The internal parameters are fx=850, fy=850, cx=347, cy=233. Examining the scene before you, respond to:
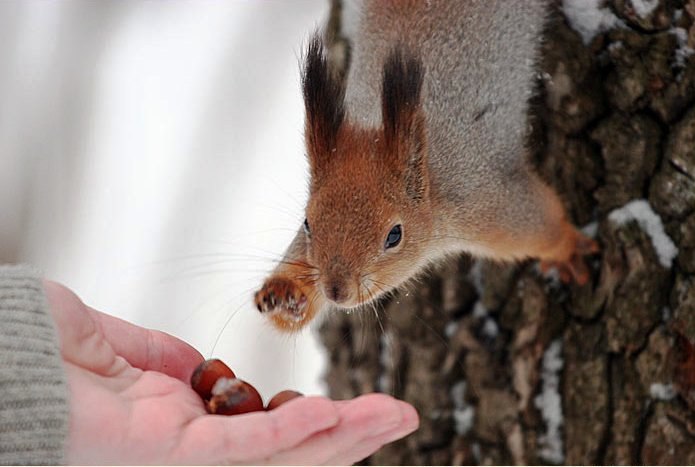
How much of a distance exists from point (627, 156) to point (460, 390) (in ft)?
2.07

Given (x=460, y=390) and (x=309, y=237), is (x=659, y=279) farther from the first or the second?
(x=309, y=237)

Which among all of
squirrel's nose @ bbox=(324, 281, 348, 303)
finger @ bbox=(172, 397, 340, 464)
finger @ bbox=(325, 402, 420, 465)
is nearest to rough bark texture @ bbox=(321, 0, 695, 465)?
squirrel's nose @ bbox=(324, 281, 348, 303)

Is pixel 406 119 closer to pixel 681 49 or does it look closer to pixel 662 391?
pixel 681 49

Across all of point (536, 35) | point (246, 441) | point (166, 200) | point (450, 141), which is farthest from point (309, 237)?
point (166, 200)

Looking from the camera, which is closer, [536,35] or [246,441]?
[246,441]

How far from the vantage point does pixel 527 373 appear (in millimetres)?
1759

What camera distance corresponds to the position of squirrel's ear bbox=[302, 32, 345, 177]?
1.15m

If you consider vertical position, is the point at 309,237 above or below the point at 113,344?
above

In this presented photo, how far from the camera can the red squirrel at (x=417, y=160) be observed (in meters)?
1.28

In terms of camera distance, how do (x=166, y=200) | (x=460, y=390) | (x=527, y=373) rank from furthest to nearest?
1. (x=166, y=200)
2. (x=460, y=390)
3. (x=527, y=373)

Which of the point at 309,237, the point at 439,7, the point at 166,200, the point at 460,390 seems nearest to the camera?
the point at 309,237

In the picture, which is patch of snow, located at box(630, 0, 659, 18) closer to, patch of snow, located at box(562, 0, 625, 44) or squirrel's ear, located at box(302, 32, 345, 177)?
patch of snow, located at box(562, 0, 625, 44)

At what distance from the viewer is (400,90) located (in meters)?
1.17

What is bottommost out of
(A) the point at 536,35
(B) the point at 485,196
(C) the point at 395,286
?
(C) the point at 395,286
